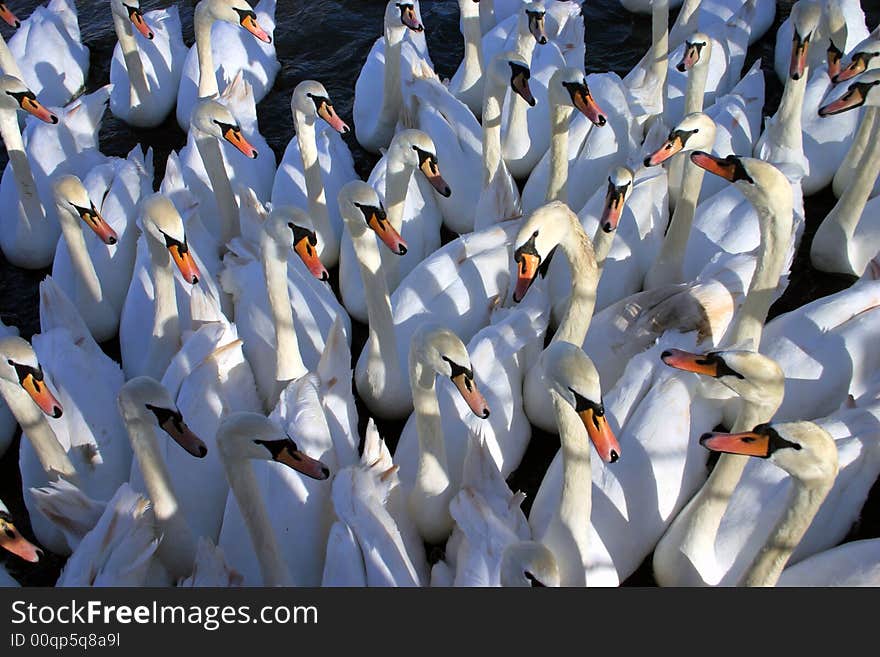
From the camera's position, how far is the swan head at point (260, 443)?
5039mm

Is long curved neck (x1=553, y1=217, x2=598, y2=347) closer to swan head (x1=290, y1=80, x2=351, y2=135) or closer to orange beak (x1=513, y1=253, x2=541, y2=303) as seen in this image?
orange beak (x1=513, y1=253, x2=541, y2=303)

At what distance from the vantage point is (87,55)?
11.1 meters

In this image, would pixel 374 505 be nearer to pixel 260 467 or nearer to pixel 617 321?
pixel 260 467

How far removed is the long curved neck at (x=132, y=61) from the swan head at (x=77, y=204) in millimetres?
3004

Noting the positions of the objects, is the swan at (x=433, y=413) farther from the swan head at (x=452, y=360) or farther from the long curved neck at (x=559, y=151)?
the long curved neck at (x=559, y=151)

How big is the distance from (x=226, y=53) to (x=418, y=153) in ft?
13.4

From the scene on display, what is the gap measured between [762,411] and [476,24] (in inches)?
220

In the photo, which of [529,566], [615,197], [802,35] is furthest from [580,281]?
[802,35]

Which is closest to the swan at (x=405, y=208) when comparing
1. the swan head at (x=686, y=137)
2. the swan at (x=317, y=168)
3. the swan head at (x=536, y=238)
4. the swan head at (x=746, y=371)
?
the swan at (x=317, y=168)

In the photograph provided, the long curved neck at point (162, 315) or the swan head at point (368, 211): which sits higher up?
the swan head at point (368, 211)

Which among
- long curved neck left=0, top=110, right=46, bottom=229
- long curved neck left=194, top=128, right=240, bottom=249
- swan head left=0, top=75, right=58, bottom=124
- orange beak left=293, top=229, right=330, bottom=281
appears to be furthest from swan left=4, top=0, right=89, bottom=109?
orange beak left=293, top=229, right=330, bottom=281

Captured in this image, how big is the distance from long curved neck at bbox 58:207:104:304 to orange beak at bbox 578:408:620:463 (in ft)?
14.1

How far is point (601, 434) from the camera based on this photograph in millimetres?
4918
